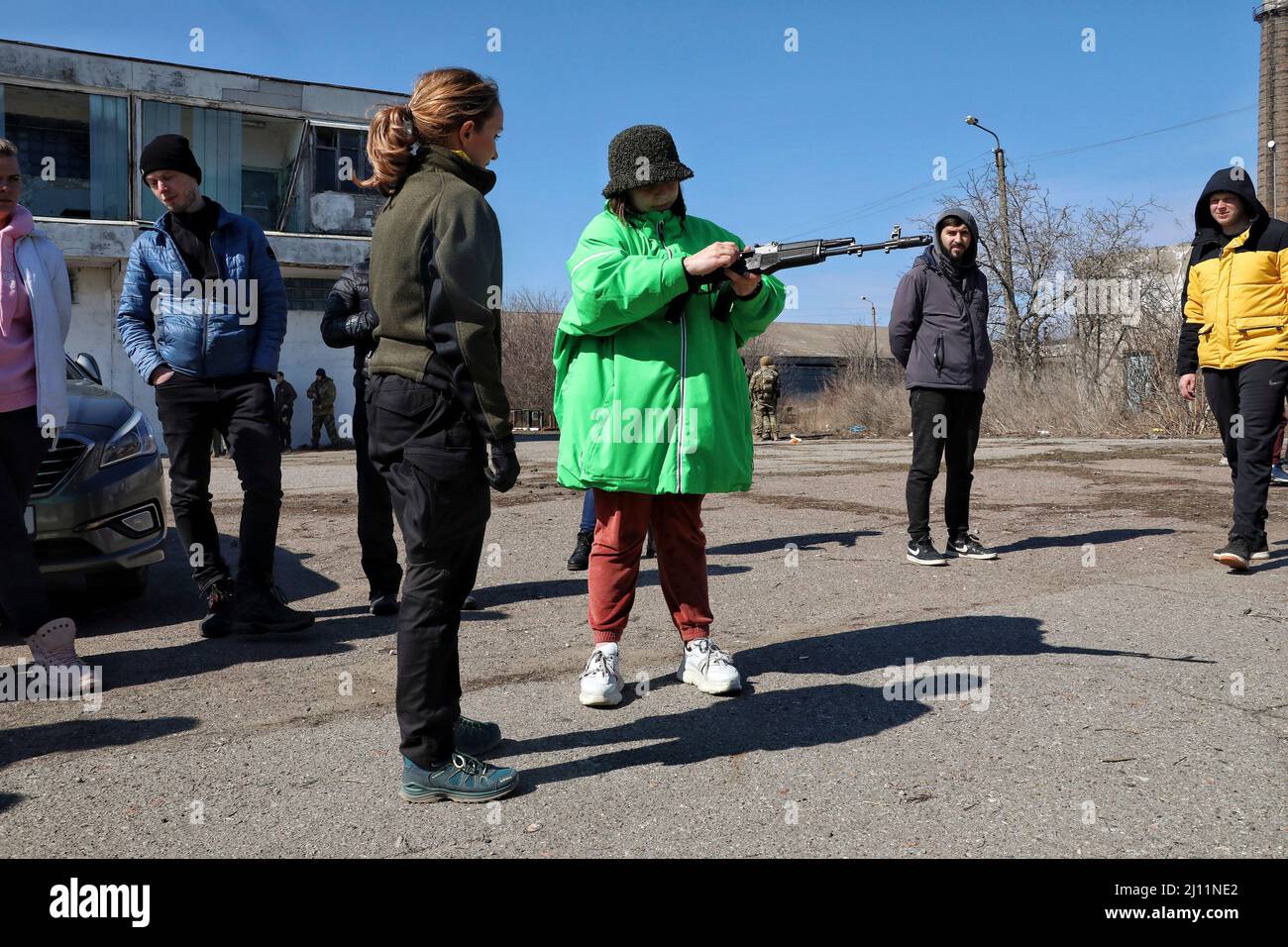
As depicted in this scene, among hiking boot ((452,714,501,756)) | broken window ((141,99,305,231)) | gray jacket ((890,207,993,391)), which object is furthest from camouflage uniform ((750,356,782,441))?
hiking boot ((452,714,501,756))

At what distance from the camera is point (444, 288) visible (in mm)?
2877

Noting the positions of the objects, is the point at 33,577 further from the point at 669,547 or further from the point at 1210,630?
the point at 1210,630

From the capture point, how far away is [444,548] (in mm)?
2986

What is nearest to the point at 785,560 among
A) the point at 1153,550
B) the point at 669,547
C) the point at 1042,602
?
the point at 1042,602

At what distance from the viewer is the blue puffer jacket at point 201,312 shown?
16.5 ft

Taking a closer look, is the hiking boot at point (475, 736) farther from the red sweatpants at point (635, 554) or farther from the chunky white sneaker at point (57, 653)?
the chunky white sneaker at point (57, 653)

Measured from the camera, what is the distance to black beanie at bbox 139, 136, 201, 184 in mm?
4871

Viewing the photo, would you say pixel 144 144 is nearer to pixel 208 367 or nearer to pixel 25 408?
pixel 208 367

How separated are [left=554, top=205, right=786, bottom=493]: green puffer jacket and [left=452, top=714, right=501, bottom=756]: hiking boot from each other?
0.88 meters

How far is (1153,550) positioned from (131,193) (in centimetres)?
2411

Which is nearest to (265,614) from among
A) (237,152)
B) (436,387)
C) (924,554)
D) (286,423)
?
(436,387)

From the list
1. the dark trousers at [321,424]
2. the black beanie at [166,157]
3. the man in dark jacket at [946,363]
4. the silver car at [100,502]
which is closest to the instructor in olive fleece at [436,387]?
the black beanie at [166,157]

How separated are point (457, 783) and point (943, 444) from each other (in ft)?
15.6

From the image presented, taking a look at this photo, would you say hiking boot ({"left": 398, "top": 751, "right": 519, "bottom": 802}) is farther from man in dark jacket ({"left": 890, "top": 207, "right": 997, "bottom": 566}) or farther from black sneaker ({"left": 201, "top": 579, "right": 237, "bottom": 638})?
man in dark jacket ({"left": 890, "top": 207, "right": 997, "bottom": 566})
